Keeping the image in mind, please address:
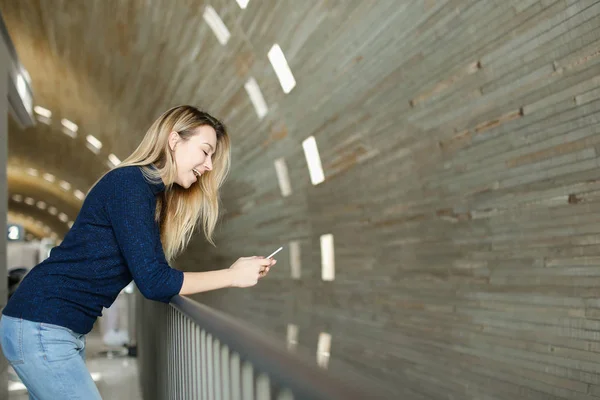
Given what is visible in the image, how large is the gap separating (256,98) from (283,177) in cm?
110

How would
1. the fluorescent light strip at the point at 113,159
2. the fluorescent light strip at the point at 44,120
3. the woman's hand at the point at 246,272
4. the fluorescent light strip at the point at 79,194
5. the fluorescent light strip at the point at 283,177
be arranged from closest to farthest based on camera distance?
the woman's hand at the point at 246,272
the fluorescent light strip at the point at 283,177
the fluorescent light strip at the point at 113,159
the fluorescent light strip at the point at 44,120
the fluorescent light strip at the point at 79,194

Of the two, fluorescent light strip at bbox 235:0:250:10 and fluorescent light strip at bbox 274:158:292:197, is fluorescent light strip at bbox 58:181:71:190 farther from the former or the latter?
fluorescent light strip at bbox 235:0:250:10

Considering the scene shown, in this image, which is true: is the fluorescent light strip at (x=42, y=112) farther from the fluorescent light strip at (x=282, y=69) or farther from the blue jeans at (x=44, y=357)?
the blue jeans at (x=44, y=357)

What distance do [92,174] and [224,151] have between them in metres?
21.6

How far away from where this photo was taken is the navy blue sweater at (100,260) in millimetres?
1862

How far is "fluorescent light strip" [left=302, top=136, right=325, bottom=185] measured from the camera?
7.50m

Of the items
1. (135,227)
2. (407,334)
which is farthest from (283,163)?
(135,227)

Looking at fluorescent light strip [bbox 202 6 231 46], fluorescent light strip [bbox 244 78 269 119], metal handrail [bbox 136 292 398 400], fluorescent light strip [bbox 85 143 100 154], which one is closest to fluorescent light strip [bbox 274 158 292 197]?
fluorescent light strip [bbox 244 78 269 119]

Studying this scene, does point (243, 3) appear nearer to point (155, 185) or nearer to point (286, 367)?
point (155, 185)

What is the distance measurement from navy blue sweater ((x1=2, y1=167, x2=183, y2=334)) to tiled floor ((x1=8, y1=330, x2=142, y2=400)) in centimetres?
409

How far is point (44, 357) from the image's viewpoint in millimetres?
1863

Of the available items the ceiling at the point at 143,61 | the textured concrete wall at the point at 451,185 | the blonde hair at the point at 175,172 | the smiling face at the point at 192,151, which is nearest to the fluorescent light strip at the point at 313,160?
the textured concrete wall at the point at 451,185

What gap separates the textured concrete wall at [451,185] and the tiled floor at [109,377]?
7.04 feet

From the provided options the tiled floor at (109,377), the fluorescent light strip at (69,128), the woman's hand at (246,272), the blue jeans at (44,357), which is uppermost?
the fluorescent light strip at (69,128)
